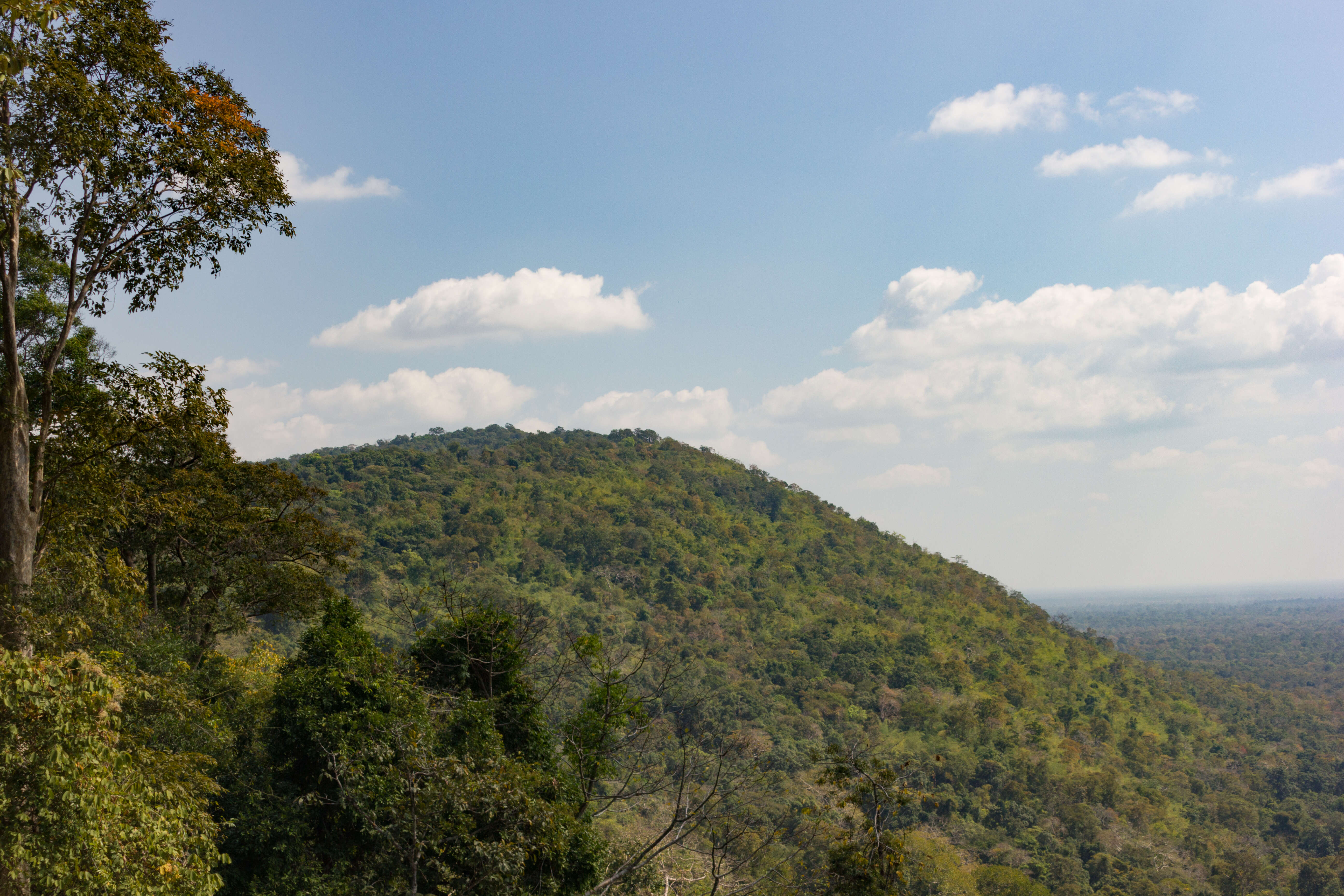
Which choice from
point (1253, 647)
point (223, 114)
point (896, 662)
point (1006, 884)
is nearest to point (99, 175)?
point (223, 114)

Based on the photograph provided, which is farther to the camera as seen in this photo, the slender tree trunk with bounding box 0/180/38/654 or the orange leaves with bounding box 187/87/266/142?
the orange leaves with bounding box 187/87/266/142

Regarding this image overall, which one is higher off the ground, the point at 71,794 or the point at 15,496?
the point at 15,496

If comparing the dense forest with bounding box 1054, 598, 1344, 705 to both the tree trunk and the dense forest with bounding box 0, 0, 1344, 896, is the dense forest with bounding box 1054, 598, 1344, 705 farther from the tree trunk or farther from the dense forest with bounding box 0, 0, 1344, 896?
the tree trunk

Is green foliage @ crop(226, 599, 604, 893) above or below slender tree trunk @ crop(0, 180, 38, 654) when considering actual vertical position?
below

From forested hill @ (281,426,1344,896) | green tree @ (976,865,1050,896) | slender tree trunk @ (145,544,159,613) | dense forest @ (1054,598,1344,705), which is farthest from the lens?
dense forest @ (1054,598,1344,705)

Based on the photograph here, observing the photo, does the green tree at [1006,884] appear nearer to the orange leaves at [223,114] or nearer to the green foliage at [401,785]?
the green foliage at [401,785]

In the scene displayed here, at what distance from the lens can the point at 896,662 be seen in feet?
180

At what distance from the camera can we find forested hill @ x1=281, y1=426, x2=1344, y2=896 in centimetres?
3803

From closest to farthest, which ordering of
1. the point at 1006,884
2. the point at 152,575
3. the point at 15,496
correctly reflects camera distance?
the point at 15,496 → the point at 152,575 → the point at 1006,884

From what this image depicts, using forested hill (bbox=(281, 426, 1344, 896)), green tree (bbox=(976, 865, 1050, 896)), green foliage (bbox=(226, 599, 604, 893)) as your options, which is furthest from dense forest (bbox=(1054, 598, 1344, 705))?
green foliage (bbox=(226, 599, 604, 893))

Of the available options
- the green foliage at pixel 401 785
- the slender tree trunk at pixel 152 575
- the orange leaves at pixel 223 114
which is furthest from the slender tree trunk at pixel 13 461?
the slender tree trunk at pixel 152 575

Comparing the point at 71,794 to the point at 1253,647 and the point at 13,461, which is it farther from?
the point at 1253,647

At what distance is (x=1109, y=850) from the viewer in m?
35.2

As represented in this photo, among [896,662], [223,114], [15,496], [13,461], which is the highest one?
[223,114]
